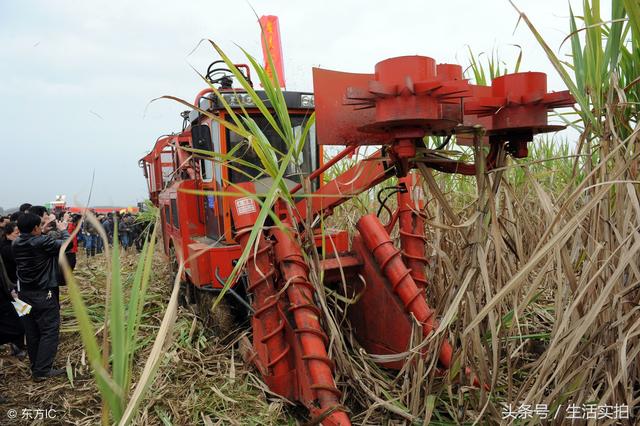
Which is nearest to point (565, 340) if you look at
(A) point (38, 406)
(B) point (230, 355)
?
(B) point (230, 355)

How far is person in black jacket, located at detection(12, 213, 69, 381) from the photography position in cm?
365

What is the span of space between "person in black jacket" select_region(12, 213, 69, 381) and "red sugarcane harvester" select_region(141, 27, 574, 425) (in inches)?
43.0

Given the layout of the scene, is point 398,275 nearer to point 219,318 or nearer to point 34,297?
point 219,318

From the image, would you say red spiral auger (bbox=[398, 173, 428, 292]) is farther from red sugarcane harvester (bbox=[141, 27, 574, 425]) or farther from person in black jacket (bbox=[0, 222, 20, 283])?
person in black jacket (bbox=[0, 222, 20, 283])

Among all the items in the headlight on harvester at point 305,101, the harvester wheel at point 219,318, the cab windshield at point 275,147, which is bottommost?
the harvester wheel at point 219,318

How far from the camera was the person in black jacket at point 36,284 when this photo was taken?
365cm

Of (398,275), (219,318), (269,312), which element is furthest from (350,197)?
(219,318)

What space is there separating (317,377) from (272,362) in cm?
42

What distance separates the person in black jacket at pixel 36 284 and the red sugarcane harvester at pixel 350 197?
43.0 inches

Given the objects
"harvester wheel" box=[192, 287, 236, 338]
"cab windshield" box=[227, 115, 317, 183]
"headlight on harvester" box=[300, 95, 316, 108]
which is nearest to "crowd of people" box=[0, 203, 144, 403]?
"harvester wheel" box=[192, 287, 236, 338]

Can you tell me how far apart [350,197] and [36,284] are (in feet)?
9.82

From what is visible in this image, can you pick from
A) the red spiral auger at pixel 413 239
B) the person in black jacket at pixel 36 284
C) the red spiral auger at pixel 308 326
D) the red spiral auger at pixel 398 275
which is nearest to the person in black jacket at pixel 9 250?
the person in black jacket at pixel 36 284

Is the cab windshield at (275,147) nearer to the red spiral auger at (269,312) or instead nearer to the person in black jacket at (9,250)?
the red spiral auger at (269,312)

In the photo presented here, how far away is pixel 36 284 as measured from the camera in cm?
370
